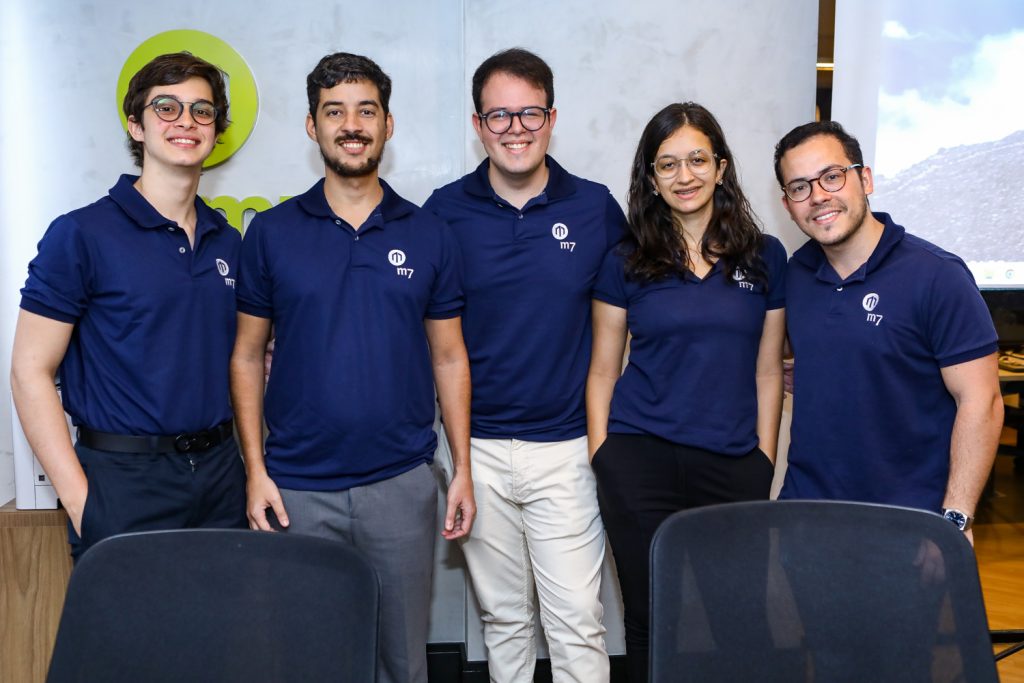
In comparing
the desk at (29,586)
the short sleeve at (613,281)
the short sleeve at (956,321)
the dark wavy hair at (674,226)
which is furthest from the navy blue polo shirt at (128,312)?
the short sleeve at (956,321)

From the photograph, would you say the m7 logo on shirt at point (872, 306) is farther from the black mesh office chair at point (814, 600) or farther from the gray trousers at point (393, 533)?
the gray trousers at point (393, 533)

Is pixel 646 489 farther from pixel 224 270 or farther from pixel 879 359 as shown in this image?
pixel 224 270

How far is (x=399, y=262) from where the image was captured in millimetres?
2125

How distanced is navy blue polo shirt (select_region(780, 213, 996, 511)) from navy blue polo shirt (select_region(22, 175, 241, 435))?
57.2 inches

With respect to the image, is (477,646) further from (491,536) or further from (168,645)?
(168,645)

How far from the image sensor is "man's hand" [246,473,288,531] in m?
2.10

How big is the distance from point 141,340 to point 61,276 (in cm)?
21

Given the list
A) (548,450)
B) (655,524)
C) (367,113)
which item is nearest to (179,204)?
(367,113)

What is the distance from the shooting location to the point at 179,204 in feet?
6.68

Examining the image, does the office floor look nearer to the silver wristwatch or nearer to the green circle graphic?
the silver wristwatch

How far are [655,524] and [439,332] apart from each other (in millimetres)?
744

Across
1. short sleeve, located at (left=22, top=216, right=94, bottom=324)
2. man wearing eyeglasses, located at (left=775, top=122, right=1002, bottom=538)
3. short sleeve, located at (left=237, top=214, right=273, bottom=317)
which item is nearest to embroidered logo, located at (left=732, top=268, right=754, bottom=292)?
man wearing eyeglasses, located at (left=775, top=122, right=1002, bottom=538)

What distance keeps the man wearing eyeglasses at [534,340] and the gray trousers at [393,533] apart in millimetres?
263

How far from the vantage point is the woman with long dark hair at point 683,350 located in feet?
7.00
